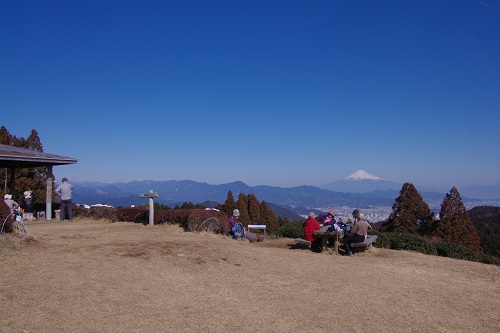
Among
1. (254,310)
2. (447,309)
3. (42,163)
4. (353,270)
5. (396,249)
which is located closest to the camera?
(254,310)

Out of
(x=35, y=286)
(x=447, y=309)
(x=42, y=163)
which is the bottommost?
(x=447, y=309)

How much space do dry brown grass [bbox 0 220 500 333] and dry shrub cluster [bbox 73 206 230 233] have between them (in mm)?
2365

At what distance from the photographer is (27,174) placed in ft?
87.2

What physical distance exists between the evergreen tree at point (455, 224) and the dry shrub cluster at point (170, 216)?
47.5 feet

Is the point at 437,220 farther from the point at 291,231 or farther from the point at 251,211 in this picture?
the point at 251,211

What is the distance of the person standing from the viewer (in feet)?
51.8

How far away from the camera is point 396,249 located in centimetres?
1289

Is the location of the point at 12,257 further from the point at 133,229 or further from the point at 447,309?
the point at 447,309

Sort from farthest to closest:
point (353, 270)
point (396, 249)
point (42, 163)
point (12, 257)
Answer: point (42, 163), point (396, 249), point (353, 270), point (12, 257)

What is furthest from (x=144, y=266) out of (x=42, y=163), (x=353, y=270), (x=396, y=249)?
(x=42, y=163)

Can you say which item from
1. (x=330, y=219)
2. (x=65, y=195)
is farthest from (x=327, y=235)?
(x=65, y=195)

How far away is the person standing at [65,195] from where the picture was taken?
51.8 ft

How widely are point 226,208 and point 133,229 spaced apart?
22373 mm

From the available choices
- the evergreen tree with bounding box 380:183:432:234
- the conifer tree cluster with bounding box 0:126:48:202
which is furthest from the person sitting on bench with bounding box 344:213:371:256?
the conifer tree cluster with bounding box 0:126:48:202
